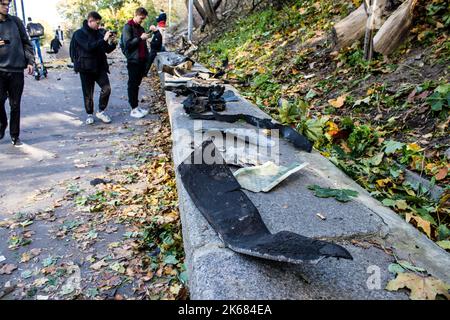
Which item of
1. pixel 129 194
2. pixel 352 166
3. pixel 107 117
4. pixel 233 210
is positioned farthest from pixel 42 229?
pixel 107 117

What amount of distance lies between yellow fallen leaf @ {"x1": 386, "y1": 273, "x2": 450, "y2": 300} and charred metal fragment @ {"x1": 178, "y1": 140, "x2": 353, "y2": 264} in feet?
1.30

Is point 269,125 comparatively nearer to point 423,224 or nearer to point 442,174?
point 442,174

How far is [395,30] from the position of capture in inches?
193

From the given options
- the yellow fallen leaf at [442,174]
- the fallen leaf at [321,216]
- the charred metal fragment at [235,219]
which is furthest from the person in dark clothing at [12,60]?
the yellow fallen leaf at [442,174]

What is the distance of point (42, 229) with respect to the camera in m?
3.23

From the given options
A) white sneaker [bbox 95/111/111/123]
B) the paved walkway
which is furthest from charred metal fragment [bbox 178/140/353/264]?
white sneaker [bbox 95/111/111/123]

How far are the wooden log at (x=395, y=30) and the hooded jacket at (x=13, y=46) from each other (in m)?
4.98

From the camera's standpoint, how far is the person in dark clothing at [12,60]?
4855 mm

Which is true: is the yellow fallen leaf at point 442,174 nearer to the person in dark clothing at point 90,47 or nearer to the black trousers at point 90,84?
the person in dark clothing at point 90,47

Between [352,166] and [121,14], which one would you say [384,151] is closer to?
[352,166]

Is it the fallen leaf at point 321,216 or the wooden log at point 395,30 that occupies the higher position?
the wooden log at point 395,30

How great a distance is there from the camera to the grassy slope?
2916 millimetres

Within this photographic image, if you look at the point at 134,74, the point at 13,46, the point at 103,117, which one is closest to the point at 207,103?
the point at 134,74

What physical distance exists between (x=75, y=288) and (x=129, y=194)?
1.51 meters
